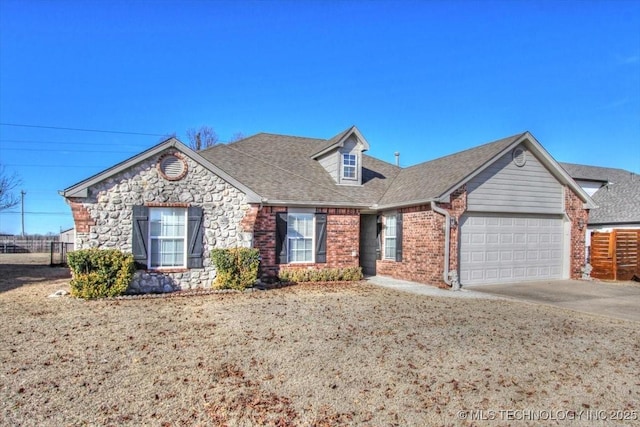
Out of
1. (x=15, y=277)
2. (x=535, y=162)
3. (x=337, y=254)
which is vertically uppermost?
(x=535, y=162)

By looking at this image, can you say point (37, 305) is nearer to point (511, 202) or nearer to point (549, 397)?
point (549, 397)

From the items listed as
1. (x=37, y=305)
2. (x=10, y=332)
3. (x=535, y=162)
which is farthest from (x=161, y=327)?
(x=535, y=162)

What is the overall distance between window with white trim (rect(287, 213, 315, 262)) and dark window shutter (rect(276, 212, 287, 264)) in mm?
193

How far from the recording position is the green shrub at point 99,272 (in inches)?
422

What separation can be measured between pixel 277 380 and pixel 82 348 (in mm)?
3464

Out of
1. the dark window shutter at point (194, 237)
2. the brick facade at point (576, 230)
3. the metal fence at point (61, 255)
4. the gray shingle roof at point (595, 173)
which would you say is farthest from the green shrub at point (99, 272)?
the gray shingle roof at point (595, 173)

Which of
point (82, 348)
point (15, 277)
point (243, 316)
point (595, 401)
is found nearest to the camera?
point (595, 401)

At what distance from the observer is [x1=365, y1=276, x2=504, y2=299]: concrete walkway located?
12.2m

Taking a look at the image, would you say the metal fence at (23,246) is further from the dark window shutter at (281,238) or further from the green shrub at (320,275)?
the green shrub at (320,275)

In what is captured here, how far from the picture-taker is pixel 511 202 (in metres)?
14.9

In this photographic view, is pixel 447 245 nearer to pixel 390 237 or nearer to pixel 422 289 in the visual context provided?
pixel 422 289

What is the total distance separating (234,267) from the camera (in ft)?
40.6

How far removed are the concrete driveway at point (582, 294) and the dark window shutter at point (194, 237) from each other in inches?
344

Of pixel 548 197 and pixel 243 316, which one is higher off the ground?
pixel 548 197
